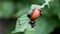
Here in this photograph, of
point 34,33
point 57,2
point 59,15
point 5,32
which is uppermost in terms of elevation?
point 57,2

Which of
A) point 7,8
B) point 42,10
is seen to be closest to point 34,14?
point 42,10

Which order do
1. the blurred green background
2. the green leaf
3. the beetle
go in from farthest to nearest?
the green leaf, the blurred green background, the beetle

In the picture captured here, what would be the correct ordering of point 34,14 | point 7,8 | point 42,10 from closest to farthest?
1. point 34,14
2. point 42,10
3. point 7,8

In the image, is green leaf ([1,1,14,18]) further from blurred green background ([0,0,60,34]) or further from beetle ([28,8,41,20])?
beetle ([28,8,41,20])

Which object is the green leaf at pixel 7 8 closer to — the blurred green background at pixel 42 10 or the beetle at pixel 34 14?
the blurred green background at pixel 42 10

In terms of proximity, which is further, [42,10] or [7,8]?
[7,8]

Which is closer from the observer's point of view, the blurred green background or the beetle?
the beetle

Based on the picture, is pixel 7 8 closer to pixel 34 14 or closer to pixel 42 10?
pixel 42 10

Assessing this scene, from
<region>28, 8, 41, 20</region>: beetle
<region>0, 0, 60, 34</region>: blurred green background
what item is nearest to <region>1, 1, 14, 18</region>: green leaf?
<region>0, 0, 60, 34</region>: blurred green background

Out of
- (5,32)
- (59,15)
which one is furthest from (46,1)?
(5,32)

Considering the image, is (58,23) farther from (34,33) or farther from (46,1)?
(46,1)

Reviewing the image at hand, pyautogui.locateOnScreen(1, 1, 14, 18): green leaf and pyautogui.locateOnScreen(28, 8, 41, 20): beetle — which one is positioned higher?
pyautogui.locateOnScreen(28, 8, 41, 20): beetle
